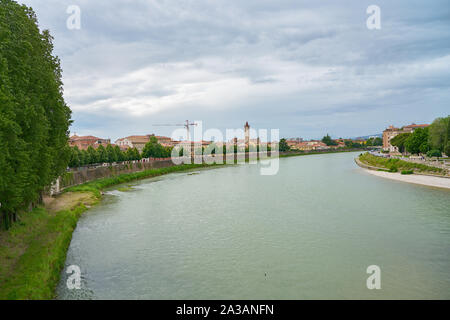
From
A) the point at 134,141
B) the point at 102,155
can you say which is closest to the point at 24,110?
the point at 102,155

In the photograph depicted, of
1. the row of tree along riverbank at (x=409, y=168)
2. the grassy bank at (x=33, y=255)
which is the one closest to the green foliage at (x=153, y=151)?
the row of tree along riverbank at (x=409, y=168)

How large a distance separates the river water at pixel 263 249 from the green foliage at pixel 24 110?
3.61m

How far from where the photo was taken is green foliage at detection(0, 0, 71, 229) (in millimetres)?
12220

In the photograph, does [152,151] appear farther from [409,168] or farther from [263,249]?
[263,249]

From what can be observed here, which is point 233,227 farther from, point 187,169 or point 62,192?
point 187,169

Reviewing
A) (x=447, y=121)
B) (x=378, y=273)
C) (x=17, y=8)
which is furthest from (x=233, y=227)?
(x=447, y=121)

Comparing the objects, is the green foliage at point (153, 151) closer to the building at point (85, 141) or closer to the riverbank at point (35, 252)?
the building at point (85, 141)

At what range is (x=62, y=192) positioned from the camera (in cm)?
3064

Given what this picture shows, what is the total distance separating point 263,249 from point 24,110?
38.6 ft

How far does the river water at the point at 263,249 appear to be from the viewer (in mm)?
11523

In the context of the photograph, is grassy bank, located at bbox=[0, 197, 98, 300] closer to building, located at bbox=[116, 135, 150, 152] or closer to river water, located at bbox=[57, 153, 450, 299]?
river water, located at bbox=[57, 153, 450, 299]

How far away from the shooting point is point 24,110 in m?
14.2

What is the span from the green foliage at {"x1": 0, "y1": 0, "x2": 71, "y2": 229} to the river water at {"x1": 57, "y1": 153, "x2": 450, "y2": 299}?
11.8 ft
